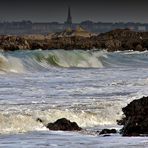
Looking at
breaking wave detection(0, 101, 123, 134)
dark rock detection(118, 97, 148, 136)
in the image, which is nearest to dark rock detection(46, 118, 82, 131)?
breaking wave detection(0, 101, 123, 134)

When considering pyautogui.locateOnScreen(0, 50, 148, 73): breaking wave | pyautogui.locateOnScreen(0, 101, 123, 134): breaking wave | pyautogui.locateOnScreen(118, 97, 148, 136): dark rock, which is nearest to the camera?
pyautogui.locateOnScreen(118, 97, 148, 136): dark rock

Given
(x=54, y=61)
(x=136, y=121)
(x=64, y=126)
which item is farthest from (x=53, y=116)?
(x=54, y=61)

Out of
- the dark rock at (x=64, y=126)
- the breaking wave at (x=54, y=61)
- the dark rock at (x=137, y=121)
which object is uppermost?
the breaking wave at (x=54, y=61)

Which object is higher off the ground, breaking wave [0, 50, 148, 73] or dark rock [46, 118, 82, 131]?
breaking wave [0, 50, 148, 73]

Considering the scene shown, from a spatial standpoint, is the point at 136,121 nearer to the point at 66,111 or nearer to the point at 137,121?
the point at 137,121

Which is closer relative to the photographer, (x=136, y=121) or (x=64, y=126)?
(x=136, y=121)

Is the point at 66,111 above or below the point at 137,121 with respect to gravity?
below

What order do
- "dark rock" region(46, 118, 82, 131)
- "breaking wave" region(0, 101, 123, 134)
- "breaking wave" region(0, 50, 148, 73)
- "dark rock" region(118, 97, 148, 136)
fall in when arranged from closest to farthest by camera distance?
"dark rock" region(118, 97, 148, 136)
"dark rock" region(46, 118, 82, 131)
"breaking wave" region(0, 101, 123, 134)
"breaking wave" region(0, 50, 148, 73)

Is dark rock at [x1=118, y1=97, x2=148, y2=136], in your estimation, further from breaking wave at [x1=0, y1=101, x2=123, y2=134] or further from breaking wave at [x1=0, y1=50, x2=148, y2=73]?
breaking wave at [x1=0, y1=50, x2=148, y2=73]

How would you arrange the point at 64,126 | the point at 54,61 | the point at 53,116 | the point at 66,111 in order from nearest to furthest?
the point at 64,126 < the point at 53,116 < the point at 66,111 < the point at 54,61

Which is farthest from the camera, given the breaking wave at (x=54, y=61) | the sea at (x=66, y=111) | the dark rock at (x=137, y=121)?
the breaking wave at (x=54, y=61)

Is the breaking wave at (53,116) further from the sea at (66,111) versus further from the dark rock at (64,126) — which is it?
the dark rock at (64,126)

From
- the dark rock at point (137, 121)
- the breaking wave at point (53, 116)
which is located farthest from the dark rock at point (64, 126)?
the dark rock at point (137, 121)

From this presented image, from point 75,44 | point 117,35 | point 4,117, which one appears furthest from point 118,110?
point 117,35
